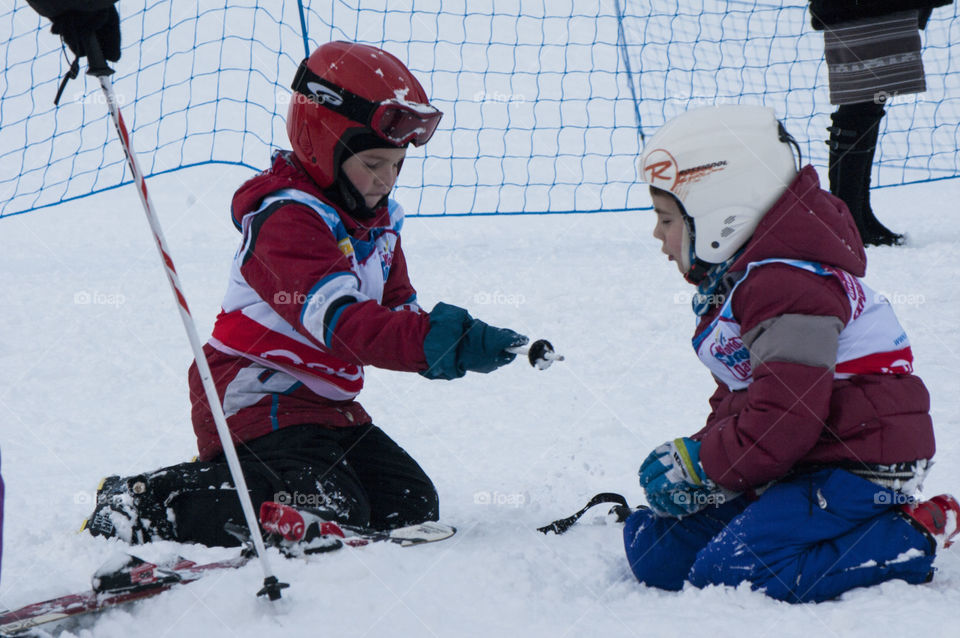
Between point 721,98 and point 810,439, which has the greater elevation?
point 721,98

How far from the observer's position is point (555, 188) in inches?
320

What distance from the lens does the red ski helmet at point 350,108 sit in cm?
276

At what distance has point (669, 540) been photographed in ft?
8.32

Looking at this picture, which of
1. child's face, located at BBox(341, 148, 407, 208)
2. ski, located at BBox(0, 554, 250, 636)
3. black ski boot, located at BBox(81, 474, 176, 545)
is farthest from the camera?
child's face, located at BBox(341, 148, 407, 208)

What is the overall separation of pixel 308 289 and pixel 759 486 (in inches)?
50.8

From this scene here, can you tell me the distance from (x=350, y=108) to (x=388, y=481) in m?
1.21

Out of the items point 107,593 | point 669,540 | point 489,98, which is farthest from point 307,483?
point 489,98

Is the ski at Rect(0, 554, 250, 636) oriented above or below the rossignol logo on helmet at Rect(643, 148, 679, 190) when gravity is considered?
below

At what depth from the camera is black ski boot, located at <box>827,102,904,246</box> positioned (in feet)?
18.2

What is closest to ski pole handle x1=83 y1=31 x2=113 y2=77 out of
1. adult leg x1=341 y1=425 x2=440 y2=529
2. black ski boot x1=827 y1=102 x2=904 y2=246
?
adult leg x1=341 y1=425 x2=440 y2=529

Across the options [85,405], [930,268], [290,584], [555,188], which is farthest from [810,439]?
[555,188]

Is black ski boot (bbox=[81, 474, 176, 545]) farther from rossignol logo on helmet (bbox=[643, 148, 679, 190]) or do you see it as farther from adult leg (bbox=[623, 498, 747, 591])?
rossignol logo on helmet (bbox=[643, 148, 679, 190])

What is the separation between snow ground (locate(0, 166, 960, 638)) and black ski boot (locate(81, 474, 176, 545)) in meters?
0.06

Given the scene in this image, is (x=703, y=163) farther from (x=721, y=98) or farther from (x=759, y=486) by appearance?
(x=721, y=98)
